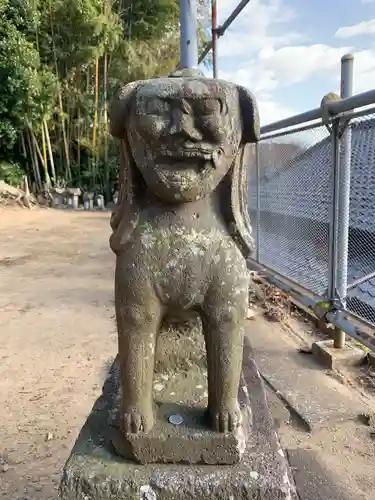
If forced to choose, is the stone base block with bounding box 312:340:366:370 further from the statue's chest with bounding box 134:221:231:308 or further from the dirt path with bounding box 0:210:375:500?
the statue's chest with bounding box 134:221:231:308

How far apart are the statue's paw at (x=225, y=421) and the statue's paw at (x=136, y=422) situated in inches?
6.2

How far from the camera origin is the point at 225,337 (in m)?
1.13

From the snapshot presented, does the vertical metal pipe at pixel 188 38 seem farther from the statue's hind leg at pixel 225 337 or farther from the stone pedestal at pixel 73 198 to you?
the stone pedestal at pixel 73 198

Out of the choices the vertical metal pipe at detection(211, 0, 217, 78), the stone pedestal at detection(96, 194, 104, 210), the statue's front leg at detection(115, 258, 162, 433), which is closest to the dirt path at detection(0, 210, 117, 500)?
the statue's front leg at detection(115, 258, 162, 433)

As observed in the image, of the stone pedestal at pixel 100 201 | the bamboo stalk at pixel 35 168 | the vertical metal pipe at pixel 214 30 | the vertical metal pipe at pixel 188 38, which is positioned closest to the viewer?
the vertical metal pipe at pixel 188 38

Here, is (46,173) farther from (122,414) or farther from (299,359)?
(122,414)

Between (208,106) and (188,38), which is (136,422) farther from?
(188,38)

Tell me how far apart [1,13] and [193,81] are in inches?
457

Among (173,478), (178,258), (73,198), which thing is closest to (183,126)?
(178,258)

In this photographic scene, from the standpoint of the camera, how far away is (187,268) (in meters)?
1.10

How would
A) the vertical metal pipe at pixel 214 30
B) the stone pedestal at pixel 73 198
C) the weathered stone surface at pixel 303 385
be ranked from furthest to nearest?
1. the stone pedestal at pixel 73 198
2. the vertical metal pipe at pixel 214 30
3. the weathered stone surface at pixel 303 385

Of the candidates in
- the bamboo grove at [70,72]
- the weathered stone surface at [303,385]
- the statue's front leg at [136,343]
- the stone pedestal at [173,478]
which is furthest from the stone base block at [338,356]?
the bamboo grove at [70,72]

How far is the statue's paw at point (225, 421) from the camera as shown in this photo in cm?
112

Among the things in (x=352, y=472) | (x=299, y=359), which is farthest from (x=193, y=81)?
(x=299, y=359)
